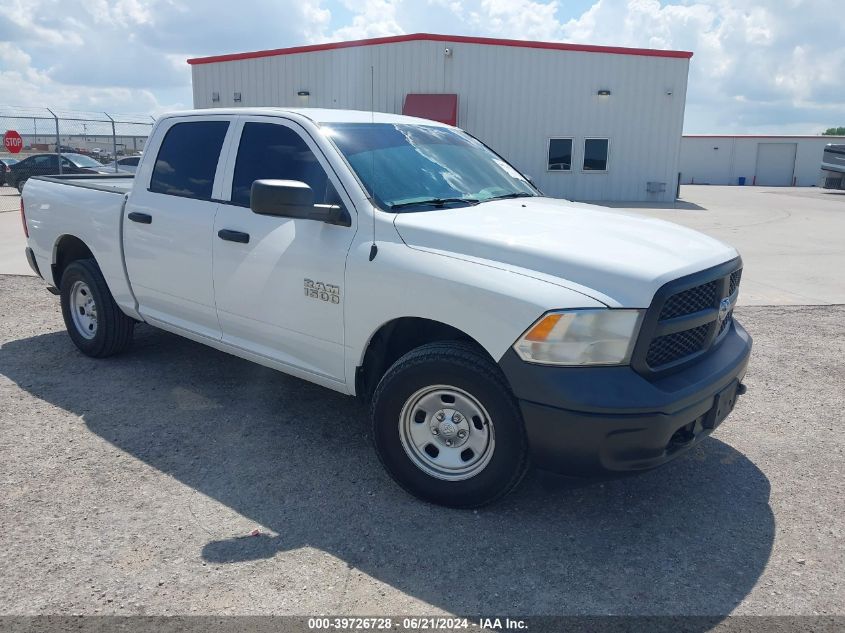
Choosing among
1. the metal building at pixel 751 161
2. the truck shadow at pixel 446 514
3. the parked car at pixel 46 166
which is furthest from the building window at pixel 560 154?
the metal building at pixel 751 161

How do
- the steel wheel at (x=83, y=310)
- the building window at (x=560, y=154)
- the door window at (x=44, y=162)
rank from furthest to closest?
the building window at (x=560, y=154)
the door window at (x=44, y=162)
the steel wheel at (x=83, y=310)

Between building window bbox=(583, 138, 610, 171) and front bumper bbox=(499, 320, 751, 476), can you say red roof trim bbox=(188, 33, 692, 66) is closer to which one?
building window bbox=(583, 138, 610, 171)

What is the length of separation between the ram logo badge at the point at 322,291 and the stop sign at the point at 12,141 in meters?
22.9

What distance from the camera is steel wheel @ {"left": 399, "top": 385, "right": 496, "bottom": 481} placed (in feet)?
11.0

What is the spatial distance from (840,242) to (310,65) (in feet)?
56.6

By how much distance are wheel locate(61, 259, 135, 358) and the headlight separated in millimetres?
3835

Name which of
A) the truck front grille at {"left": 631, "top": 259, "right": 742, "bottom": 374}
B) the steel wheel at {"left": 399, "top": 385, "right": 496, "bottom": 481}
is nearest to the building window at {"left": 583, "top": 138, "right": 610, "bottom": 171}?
the truck front grille at {"left": 631, "top": 259, "right": 742, "bottom": 374}

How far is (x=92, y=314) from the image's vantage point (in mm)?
5758

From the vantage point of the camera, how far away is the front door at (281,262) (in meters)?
3.79

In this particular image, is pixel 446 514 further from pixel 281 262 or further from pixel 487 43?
pixel 487 43

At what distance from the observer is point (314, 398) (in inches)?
198

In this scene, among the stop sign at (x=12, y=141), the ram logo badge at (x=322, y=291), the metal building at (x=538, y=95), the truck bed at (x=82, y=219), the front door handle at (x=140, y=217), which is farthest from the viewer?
the metal building at (x=538, y=95)

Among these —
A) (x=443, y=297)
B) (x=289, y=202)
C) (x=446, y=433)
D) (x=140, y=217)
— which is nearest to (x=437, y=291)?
(x=443, y=297)

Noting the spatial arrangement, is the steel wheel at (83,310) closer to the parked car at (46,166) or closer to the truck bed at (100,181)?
the truck bed at (100,181)
